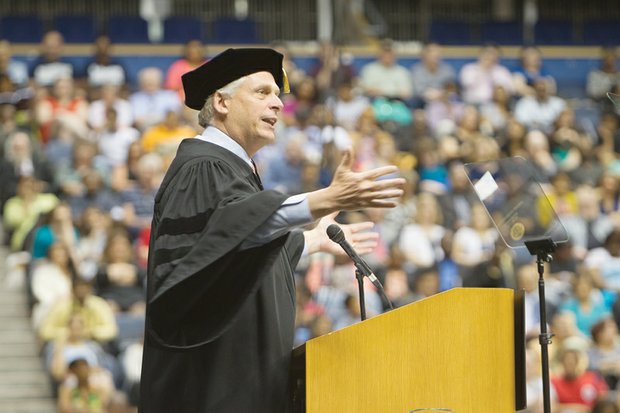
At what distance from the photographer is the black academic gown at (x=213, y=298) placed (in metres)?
3.54

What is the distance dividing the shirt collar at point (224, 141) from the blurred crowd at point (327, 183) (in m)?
3.82

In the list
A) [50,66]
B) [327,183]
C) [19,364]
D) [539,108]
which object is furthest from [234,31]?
[19,364]

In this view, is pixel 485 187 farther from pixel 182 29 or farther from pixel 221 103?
pixel 182 29

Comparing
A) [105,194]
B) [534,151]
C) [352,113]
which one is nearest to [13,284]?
[105,194]

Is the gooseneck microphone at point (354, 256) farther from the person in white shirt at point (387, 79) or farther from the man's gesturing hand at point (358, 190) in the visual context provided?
the person in white shirt at point (387, 79)

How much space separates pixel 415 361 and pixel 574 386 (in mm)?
5312

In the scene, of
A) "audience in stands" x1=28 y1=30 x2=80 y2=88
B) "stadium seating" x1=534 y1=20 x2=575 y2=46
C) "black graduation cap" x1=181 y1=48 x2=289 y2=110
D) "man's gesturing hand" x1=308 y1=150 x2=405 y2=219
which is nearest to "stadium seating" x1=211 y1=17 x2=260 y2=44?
"audience in stands" x1=28 y1=30 x2=80 y2=88

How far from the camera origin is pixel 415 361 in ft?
11.5

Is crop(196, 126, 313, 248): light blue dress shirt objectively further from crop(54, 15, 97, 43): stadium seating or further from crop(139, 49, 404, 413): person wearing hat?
crop(54, 15, 97, 43): stadium seating

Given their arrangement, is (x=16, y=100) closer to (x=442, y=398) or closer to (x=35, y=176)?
(x=35, y=176)

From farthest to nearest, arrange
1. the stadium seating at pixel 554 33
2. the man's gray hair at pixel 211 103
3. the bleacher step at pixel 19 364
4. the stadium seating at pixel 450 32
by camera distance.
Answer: the stadium seating at pixel 554 33 → the stadium seating at pixel 450 32 → the bleacher step at pixel 19 364 → the man's gray hair at pixel 211 103

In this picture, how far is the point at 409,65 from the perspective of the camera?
1471 cm

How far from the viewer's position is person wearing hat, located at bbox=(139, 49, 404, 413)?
3514mm

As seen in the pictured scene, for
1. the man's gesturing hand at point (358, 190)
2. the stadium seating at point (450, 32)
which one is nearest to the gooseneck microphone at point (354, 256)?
the man's gesturing hand at point (358, 190)
